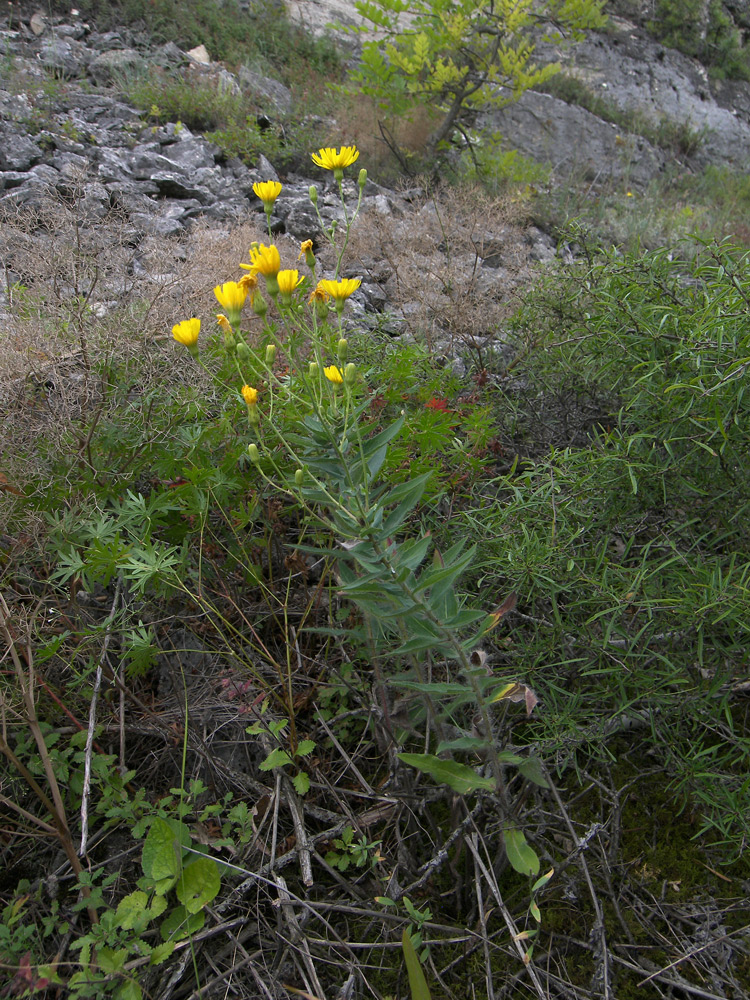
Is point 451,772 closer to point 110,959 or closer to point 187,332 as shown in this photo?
point 110,959

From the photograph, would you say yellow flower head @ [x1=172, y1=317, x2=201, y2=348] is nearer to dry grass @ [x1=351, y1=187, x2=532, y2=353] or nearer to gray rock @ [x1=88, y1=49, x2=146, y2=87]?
dry grass @ [x1=351, y1=187, x2=532, y2=353]

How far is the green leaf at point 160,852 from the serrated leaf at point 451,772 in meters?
0.60

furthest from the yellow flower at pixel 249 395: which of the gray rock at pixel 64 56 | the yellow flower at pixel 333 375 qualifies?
the gray rock at pixel 64 56

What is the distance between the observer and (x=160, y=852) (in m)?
1.47

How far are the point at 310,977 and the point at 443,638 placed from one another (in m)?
0.81

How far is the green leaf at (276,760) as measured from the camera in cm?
155

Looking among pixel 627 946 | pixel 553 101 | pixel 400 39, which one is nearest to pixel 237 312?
pixel 627 946

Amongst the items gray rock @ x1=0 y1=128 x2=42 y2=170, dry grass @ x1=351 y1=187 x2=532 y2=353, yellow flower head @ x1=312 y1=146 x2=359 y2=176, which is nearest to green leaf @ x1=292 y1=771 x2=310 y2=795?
yellow flower head @ x1=312 y1=146 x2=359 y2=176

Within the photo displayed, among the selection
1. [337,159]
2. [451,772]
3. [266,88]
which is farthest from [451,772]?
[266,88]

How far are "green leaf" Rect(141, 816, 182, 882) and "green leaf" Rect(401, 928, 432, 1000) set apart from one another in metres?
0.56

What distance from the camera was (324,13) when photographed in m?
9.45

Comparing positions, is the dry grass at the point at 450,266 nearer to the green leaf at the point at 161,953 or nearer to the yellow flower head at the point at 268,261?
the yellow flower head at the point at 268,261

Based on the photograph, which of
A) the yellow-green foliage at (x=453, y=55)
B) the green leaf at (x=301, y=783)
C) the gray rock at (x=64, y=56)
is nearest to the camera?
the green leaf at (x=301, y=783)

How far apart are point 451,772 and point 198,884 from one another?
2.16 ft
